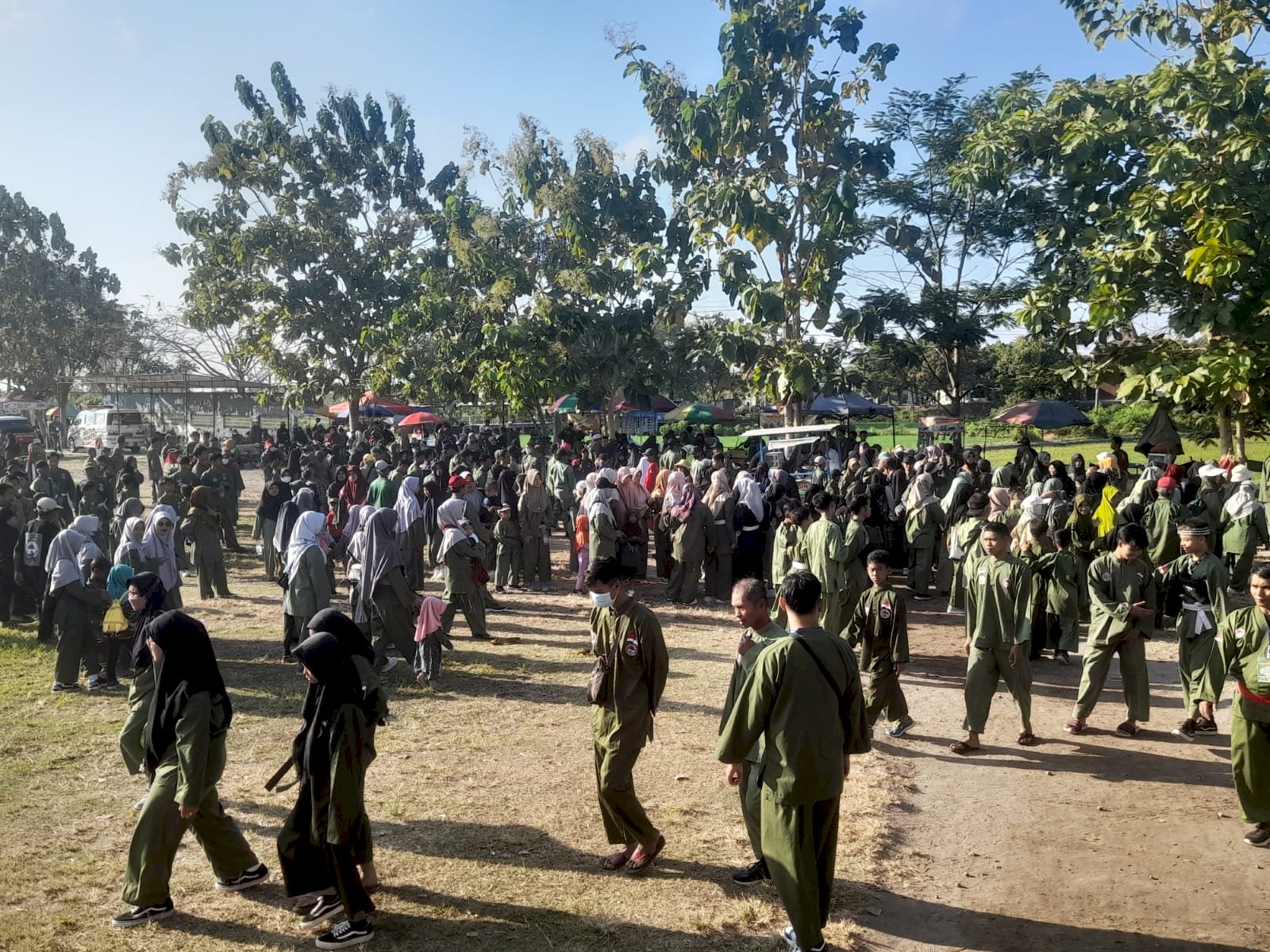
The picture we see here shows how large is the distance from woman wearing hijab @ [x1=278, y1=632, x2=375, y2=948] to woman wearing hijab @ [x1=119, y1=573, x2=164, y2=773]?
1160 mm

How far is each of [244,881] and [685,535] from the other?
768cm

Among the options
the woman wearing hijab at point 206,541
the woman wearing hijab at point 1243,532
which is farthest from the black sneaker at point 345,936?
the woman wearing hijab at point 1243,532

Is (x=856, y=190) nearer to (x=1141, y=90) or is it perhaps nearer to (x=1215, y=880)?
(x=1141, y=90)

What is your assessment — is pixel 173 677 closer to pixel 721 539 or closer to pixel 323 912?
pixel 323 912

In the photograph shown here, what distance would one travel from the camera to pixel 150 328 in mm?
49031

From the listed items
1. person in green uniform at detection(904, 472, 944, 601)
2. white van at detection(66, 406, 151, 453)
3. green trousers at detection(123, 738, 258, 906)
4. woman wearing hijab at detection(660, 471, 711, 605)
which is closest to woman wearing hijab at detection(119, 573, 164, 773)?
green trousers at detection(123, 738, 258, 906)

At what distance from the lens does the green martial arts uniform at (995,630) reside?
707cm

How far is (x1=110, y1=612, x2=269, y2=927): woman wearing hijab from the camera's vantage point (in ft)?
15.5

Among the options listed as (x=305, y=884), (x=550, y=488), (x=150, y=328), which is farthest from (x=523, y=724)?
(x=150, y=328)

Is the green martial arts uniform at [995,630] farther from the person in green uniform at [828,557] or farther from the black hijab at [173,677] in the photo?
the black hijab at [173,677]

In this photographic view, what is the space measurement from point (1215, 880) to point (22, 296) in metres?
47.9

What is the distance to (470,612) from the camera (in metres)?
10.6

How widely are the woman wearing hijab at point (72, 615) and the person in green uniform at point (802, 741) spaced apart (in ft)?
22.1

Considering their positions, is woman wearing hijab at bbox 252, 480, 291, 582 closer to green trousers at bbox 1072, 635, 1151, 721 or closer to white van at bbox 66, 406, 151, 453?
green trousers at bbox 1072, 635, 1151, 721
